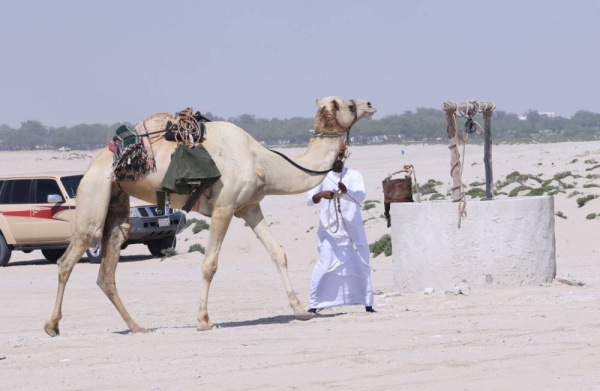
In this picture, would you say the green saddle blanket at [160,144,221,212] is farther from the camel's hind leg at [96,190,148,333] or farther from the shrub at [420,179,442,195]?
the shrub at [420,179,442,195]

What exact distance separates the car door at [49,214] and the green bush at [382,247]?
5.43 metres

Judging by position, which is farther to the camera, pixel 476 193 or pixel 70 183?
pixel 476 193

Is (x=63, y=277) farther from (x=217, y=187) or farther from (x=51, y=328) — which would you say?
(x=217, y=187)

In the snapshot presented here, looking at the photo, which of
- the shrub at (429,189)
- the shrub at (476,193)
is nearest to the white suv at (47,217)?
the shrub at (476,193)

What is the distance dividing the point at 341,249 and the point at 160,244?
36.7 ft

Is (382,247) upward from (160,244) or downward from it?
upward

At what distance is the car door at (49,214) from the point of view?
886 inches

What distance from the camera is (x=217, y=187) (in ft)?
38.1

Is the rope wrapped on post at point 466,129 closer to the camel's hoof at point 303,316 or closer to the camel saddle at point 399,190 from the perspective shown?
the camel saddle at point 399,190

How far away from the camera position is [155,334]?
1157 centimetres

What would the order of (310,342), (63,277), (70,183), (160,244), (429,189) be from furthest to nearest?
(429,189) < (160,244) < (70,183) < (63,277) < (310,342)

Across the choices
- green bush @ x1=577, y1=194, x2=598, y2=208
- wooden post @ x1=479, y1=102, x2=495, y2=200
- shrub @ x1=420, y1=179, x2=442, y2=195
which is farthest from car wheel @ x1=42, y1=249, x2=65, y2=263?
wooden post @ x1=479, y1=102, x2=495, y2=200

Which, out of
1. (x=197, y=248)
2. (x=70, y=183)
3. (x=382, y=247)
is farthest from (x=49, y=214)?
(x=382, y=247)

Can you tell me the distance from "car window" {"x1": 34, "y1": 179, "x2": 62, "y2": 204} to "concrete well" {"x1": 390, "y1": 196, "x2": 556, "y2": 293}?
1100cm
